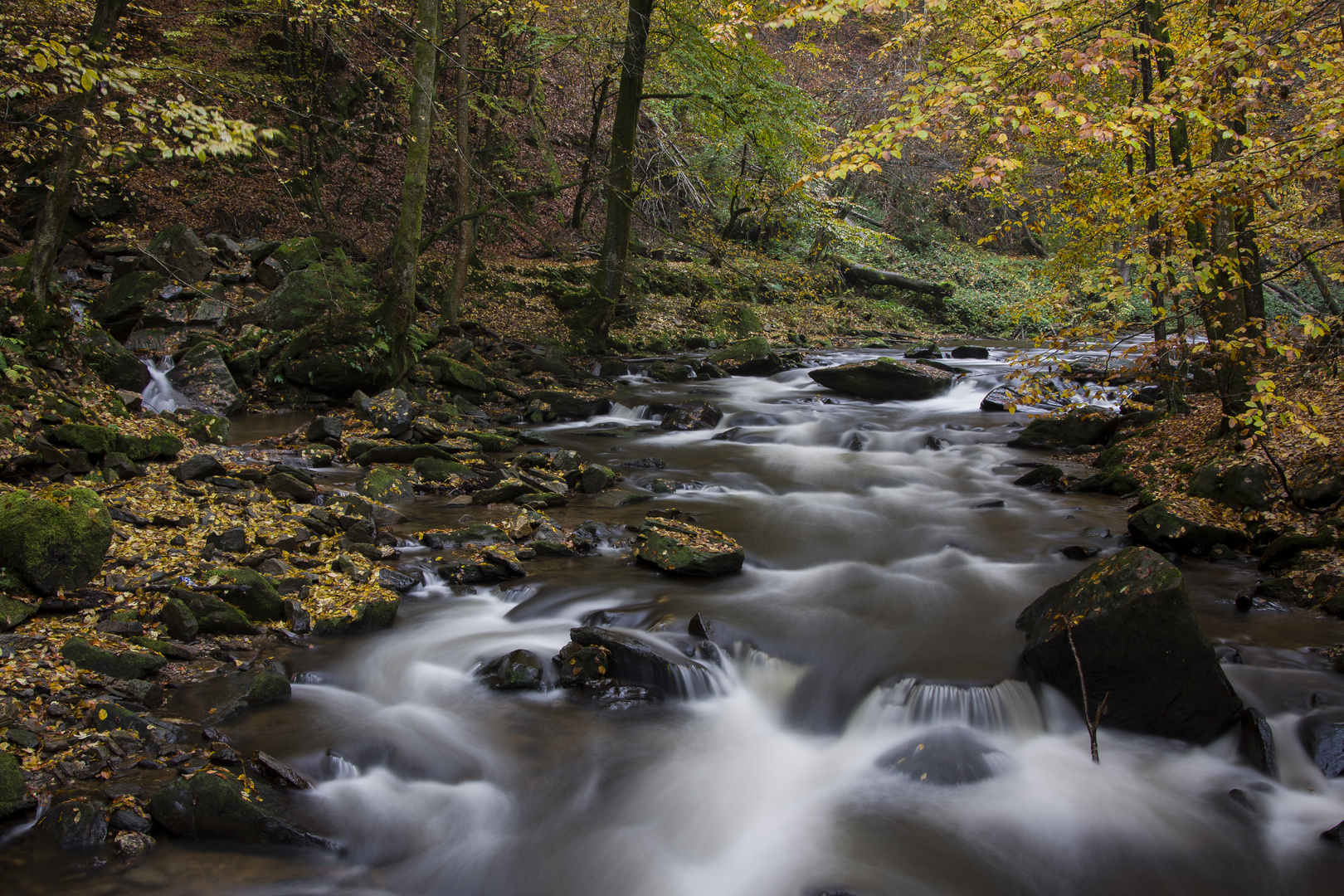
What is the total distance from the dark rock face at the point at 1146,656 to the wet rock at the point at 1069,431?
24.6 ft

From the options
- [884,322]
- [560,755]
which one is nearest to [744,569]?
[560,755]

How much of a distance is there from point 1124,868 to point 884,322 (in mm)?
24586

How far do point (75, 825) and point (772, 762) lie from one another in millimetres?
3985

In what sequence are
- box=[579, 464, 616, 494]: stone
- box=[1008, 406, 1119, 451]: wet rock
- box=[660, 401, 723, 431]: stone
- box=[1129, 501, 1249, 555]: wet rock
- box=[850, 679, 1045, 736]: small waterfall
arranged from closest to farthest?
1. box=[850, 679, 1045, 736]: small waterfall
2. box=[1129, 501, 1249, 555]: wet rock
3. box=[579, 464, 616, 494]: stone
4. box=[1008, 406, 1119, 451]: wet rock
5. box=[660, 401, 723, 431]: stone

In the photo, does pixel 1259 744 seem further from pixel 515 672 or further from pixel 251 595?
pixel 251 595

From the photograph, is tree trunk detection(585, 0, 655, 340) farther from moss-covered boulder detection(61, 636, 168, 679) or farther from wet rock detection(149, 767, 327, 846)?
wet rock detection(149, 767, 327, 846)

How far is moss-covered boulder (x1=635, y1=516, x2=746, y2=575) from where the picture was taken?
752 cm

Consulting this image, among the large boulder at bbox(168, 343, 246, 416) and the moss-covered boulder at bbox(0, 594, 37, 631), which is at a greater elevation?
the large boulder at bbox(168, 343, 246, 416)

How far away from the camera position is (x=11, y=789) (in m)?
3.58

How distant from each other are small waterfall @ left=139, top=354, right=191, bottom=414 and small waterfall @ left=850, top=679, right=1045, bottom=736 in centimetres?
980

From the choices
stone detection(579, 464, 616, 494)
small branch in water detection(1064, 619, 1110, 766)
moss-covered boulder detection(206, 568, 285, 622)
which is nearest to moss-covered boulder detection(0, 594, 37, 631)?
moss-covered boulder detection(206, 568, 285, 622)

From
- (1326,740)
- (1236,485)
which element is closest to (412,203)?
(1236,485)

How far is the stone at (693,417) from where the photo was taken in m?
13.9

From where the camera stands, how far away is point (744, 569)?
7.94 m
